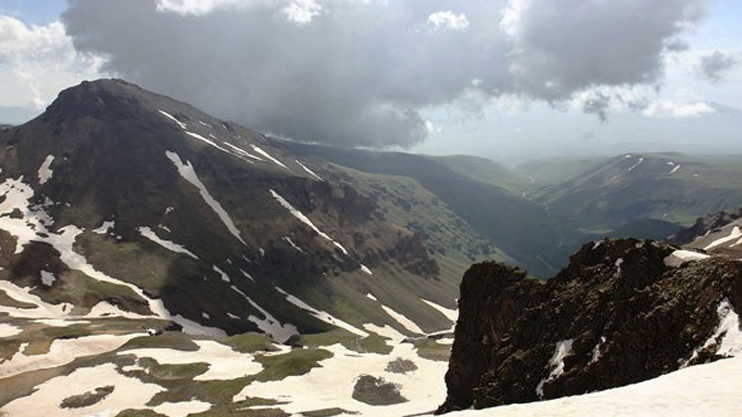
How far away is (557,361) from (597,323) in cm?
404

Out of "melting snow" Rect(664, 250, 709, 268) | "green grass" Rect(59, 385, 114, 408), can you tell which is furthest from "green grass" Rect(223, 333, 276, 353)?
"melting snow" Rect(664, 250, 709, 268)

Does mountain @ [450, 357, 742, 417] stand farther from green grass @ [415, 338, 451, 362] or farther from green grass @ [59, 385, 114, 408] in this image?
green grass @ [415, 338, 451, 362]

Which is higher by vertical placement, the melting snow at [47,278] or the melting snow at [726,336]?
the melting snow at [726,336]

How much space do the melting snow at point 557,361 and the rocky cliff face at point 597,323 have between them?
3.5 inches

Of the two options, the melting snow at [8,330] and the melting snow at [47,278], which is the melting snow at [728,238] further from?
the melting snow at [47,278]

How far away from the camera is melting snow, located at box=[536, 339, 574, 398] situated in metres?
39.0

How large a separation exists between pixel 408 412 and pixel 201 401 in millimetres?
32519

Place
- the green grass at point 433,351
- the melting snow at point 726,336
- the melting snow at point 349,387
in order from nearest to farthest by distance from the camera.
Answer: the melting snow at point 726,336
the melting snow at point 349,387
the green grass at point 433,351

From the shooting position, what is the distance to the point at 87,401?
279ft

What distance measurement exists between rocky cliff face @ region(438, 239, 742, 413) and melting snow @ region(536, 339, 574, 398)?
9 cm

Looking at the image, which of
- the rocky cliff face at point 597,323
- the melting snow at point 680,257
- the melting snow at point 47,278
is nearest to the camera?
the rocky cliff face at point 597,323

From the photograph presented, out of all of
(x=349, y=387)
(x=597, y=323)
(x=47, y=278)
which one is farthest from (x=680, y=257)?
(x=47, y=278)

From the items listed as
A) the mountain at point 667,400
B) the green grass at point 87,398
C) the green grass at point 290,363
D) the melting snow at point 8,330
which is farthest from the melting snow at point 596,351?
the melting snow at point 8,330

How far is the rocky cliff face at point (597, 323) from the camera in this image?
100 ft
